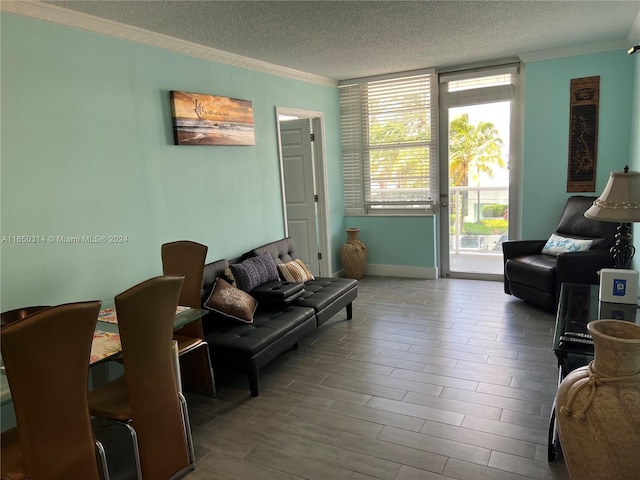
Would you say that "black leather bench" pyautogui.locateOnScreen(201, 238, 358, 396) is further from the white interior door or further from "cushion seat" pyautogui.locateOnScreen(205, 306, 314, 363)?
the white interior door

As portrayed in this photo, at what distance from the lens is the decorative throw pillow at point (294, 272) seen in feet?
13.2

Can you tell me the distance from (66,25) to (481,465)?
10.9ft

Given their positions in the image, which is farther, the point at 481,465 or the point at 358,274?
the point at 358,274

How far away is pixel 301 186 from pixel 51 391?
4.02 meters

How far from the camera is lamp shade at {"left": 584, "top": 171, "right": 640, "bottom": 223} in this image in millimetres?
2436

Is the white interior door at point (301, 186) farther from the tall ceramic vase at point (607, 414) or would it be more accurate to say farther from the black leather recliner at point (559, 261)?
the tall ceramic vase at point (607, 414)

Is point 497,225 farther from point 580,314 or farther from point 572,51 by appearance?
point 580,314

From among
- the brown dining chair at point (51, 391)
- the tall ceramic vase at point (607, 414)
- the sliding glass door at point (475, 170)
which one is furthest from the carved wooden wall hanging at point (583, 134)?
the brown dining chair at point (51, 391)

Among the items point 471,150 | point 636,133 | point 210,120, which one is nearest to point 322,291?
point 210,120

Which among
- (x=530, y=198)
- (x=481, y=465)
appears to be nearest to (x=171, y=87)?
(x=481, y=465)

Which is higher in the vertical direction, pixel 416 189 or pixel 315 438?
pixel 416 189

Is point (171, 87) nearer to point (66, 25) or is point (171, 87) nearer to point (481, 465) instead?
point (66, 25)

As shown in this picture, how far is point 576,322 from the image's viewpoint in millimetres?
2307

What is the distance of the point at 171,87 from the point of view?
10.9 ft
